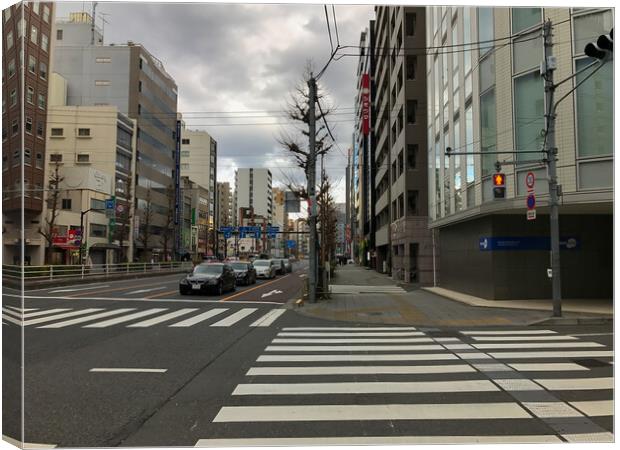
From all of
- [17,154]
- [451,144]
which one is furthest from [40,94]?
[451,144]

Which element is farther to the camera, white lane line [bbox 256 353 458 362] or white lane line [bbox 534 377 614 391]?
white lane line [bbox 256 353 458 362]

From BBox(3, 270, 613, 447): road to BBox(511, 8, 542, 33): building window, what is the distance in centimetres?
1025

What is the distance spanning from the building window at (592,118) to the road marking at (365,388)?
35.4 feet

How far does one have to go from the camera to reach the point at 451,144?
23.2 metres

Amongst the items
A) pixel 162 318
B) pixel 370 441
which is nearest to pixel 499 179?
pixel 162 318

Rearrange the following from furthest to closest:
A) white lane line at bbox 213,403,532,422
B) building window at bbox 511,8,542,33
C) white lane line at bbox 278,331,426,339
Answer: building window at bbox 511,8,542,33
white lane line at bbox 278,331,426,339
white lane line at bbox 213,403,532,422

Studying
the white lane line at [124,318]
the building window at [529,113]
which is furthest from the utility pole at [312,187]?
the building window at [529,113]

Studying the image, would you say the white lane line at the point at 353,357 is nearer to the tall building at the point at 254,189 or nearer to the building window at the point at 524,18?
the building window at the point at 524,18

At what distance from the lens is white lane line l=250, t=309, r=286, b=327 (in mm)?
12430

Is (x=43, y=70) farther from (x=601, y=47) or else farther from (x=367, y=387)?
(x=601, y=47)

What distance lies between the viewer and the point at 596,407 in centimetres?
529

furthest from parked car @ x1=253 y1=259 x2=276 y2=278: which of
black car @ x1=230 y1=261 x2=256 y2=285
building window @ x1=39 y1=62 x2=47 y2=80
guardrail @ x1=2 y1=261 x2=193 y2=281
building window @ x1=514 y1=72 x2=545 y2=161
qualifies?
building window @ x1=39 y1=62 x2=47 y2=80

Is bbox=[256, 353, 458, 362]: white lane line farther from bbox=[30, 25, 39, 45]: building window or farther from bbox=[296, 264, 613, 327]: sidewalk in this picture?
bbox=[30, 25, 39, 45]: building window

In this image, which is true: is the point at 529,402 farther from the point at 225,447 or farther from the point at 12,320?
the point at 12,320
